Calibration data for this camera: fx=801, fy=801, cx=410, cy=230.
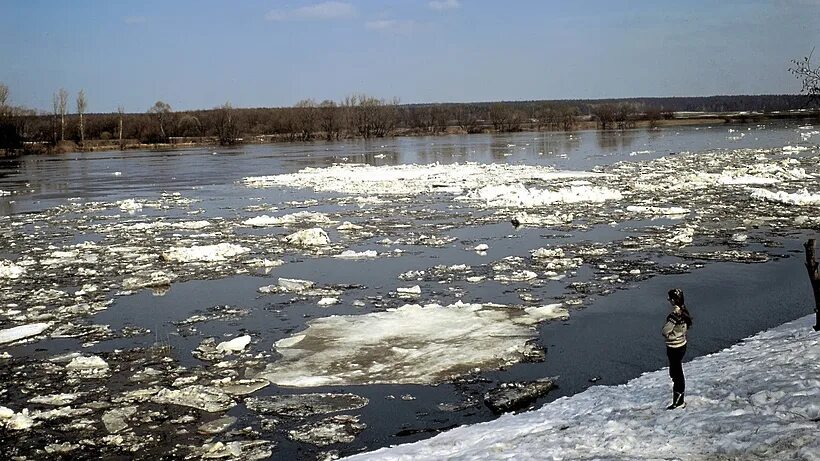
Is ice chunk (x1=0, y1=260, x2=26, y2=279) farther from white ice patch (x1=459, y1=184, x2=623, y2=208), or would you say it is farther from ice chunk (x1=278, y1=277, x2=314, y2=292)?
white ice patch (x1=459, y1=184, x2=623, y2=208)

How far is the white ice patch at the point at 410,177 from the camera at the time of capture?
100ft

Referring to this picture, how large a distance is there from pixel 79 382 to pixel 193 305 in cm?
364

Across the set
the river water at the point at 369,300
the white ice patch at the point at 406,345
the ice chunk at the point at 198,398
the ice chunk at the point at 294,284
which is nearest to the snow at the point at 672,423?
the river water at the point at 369,300

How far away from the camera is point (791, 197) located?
21609mm

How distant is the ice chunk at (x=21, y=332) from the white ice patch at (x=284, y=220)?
1008 centimetres

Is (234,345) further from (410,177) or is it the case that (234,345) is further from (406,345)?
(410,177)

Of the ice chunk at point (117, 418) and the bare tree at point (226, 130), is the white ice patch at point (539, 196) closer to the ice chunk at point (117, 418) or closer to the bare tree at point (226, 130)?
the ice chunk at point (117, 418)

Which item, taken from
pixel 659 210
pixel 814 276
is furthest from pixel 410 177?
Result: pixel 814 276

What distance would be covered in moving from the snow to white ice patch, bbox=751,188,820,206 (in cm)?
1432

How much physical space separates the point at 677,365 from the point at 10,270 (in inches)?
519

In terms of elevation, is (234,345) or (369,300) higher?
(369,300)

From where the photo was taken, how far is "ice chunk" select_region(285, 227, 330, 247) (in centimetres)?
1797

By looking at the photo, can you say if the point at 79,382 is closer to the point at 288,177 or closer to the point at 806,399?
the point at 806,399

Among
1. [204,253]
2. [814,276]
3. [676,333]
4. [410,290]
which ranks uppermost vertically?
[814,276]
